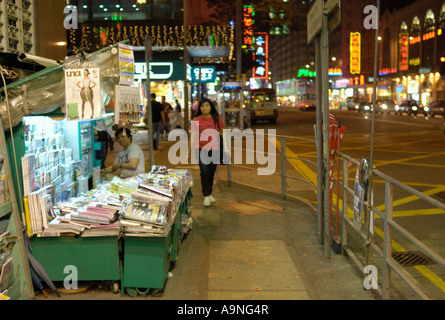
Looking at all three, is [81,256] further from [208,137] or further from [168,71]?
[168,71]

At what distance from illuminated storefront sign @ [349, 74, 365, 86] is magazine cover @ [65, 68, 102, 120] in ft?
276

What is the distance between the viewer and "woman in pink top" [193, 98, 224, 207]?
824 cm

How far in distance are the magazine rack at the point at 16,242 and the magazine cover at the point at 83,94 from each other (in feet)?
2.27

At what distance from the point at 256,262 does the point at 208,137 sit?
9.82 feet

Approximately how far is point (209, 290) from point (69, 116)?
2.16m

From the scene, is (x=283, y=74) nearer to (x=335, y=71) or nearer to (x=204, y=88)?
(x=335, y=71)

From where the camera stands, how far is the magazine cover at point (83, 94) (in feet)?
16.0

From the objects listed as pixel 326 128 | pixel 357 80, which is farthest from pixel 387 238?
pixel 357 80

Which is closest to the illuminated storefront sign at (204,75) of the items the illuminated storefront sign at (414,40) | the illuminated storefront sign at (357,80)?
the illuminated storefront sign at (414,40)

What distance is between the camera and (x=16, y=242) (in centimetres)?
451

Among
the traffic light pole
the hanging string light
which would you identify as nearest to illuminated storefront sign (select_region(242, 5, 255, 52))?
the hanging string light

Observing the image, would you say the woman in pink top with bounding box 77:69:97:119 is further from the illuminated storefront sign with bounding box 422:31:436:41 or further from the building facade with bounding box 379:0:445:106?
the illuminated storefront sign with bounding box 422:31:436:41

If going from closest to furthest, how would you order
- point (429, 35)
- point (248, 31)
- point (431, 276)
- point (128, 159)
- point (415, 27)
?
point (431, 276)
point (128, 159)
point (248, 31)
point (429, 35)
point (415, 27)

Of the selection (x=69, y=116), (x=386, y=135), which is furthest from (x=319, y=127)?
(x=386, y=135)
